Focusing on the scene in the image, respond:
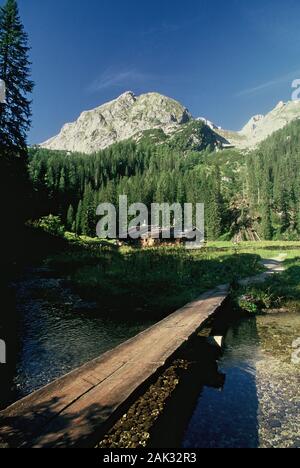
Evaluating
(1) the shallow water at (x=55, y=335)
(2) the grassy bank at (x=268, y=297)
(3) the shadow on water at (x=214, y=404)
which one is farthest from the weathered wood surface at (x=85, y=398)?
(2) the grassy bank at (x=268, y=297)

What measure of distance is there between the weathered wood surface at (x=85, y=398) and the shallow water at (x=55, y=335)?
2.00m

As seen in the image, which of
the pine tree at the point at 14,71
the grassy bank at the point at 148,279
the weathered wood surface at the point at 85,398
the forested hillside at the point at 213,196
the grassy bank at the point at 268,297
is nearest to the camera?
the weathered wood surface at the point at 85,398

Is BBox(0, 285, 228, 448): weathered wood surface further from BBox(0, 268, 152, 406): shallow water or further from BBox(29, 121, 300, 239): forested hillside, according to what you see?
BBox(29, 121, 300, 239): forested hillside

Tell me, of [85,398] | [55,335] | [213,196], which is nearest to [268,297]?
[55,335]

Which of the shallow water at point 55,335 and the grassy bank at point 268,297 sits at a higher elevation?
the grassy bank at point 268,297

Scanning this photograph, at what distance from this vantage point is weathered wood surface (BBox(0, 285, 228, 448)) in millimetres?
5457

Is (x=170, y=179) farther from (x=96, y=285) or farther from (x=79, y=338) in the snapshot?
(x=79, y=338)

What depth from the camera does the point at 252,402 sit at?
8.11 m

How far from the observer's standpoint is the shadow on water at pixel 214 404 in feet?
22.4

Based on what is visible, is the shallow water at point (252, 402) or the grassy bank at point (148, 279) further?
the grassy bank at point (148, 279)

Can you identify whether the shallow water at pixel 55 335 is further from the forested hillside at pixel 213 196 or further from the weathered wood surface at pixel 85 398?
the forested hillside at pixel 213 196

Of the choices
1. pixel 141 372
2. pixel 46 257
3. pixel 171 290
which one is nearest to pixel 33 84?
pixel 46 257

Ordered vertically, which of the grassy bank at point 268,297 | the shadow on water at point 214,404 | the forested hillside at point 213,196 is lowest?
the shadow on water at point 214,404
